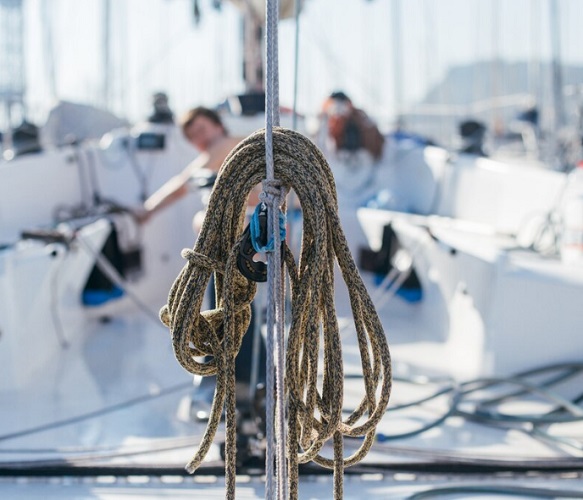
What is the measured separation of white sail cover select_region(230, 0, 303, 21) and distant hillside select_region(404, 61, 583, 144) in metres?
2.22

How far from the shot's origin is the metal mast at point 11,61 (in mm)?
7137

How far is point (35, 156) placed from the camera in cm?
534

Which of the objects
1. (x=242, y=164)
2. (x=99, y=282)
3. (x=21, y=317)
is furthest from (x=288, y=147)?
(x=99, y=282)

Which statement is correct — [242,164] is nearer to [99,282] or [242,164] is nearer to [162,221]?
[99,282]

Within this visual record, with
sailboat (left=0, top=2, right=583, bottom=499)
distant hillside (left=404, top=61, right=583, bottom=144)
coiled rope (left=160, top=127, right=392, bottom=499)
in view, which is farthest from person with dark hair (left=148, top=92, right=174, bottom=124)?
coiled rope (left=160, top=127, right=392, bottom=499)

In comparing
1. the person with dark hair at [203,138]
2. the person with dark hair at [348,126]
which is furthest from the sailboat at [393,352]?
the person with dark hair at [348,126]

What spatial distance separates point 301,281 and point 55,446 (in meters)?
1.48

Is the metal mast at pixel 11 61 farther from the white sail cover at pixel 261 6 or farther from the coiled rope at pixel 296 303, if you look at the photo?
the coiled rope at pixel 296 303

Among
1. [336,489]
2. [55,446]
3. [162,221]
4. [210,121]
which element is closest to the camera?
[336,489]

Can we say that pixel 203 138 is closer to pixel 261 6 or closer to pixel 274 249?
pixel 274 249

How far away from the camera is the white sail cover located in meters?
5.75

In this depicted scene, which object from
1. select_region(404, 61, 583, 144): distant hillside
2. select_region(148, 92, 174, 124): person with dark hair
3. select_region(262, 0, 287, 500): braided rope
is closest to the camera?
select_region(262, 0, 287, 500): braided rope

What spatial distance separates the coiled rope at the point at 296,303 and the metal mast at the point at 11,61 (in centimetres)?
584

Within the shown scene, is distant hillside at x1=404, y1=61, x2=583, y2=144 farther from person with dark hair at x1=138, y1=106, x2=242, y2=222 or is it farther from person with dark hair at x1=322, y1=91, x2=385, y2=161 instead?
person with dark hair at x1=138, y1=106, x2=242, y2=222
